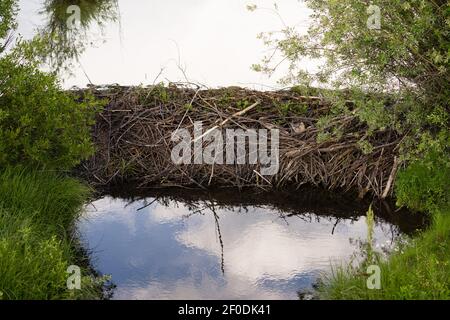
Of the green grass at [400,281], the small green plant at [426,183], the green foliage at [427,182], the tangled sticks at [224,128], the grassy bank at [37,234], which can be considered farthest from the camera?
the tangled sticks at [224,128]

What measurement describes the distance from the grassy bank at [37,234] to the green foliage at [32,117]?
31cm

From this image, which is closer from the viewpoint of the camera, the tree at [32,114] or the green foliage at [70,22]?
the tree at [32,114]

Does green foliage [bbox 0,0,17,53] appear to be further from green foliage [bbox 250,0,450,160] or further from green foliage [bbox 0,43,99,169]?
green foliage [bbox 250,0,450,160]

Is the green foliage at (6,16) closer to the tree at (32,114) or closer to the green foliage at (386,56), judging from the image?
the tree at (32,114)

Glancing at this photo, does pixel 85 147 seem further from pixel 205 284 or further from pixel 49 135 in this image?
pixel 205 284

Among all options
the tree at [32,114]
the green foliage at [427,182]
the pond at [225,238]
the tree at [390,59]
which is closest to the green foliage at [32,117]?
the tree at [32,114]

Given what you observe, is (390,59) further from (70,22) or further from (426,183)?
(70,22)

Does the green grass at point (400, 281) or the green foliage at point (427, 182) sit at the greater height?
the green foliage at point (427, 182)

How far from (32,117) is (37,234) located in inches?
68.9

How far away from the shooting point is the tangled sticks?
11.1 meters

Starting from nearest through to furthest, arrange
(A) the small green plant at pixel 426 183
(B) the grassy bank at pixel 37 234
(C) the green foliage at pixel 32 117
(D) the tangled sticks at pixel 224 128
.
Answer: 1. (B) the grassy bank at pixel 37 234
2. (C) the green foliage at pixel 32 117
3. (A) the small green plant at pixel 426 183
4. (D) the tangled sticks at pixel 224 128

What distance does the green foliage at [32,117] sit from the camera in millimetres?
7703

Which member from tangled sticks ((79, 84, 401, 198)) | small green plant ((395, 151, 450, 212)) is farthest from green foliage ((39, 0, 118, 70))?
small green plant ((395, 151, 450, 212))

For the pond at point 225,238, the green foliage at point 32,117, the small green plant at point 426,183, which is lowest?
the pond at point 225,238
